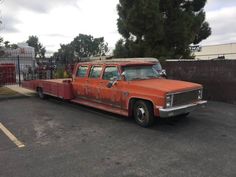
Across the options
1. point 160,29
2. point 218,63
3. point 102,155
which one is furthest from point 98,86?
point 160,29

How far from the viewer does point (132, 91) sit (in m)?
7.21

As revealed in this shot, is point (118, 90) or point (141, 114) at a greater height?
point (118, 90)

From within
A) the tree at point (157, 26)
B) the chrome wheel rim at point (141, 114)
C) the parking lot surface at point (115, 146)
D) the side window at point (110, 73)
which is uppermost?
the tree at point (157, 26)

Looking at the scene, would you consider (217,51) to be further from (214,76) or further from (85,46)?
(85,46)

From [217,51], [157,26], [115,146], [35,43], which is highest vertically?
[35,43]

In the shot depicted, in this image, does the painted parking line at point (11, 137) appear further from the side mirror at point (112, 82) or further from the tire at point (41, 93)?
the tire at point (41, 93)

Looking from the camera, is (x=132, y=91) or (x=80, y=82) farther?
(x=80, y=82)

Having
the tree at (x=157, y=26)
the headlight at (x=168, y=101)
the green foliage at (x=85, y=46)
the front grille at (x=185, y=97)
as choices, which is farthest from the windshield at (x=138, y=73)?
the green foliage at (x=85, y=46)

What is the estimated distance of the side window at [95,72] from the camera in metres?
8.59

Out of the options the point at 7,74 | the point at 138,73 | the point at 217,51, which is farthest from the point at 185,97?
the point at 217,51

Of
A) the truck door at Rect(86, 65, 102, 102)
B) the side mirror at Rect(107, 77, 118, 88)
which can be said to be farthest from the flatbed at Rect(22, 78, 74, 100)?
the side mirror at Rect(107, 77, 118, 88)

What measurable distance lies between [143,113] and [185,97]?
1.16 meters

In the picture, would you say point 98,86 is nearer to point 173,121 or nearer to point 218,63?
point 173,121

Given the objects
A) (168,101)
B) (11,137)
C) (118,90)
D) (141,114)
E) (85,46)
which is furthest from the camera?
(85,46)
